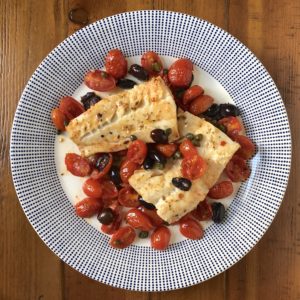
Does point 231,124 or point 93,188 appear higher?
point 231,124

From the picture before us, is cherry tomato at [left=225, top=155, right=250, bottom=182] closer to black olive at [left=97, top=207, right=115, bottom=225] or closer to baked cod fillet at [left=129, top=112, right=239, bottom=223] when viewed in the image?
baked cod fillet at [left=129, top=112, right=239, bottom=223]

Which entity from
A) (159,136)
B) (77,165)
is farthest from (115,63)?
(77,165)

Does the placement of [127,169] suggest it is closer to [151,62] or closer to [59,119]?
[59,119]

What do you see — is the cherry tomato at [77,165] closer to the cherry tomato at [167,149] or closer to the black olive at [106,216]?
the black olive at [106,216]

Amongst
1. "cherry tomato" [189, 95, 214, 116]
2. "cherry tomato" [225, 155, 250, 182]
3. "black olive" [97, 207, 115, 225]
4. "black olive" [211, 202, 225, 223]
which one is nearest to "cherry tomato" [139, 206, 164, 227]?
"black olive" [97, 207, 115, 225]

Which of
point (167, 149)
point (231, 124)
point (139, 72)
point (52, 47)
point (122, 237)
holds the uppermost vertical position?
point (52, 47)

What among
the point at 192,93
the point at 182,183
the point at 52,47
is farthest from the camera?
the point at 52,47
